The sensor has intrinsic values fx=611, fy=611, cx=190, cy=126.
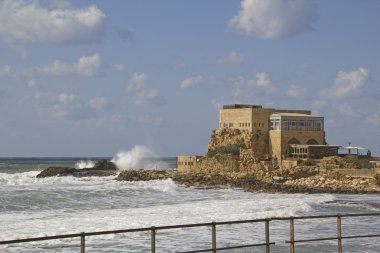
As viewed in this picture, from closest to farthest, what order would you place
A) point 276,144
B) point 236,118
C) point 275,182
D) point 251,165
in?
point 275,182
point 251,165
point 276,144
point 236,118

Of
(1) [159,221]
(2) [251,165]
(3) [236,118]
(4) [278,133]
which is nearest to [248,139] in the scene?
(4) [278,133]

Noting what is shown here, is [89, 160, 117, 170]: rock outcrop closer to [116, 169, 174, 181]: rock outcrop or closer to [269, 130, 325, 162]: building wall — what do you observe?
[116, 169, 174, 181]: rock outcrop

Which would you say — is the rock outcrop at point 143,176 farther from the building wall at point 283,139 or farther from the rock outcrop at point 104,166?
the rock outcrop at point 104,166

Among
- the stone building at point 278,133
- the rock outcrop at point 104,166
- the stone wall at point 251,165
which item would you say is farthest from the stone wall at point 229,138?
the rock outcrop at point 104,166

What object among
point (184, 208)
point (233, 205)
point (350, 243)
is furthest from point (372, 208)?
point (350, 243)

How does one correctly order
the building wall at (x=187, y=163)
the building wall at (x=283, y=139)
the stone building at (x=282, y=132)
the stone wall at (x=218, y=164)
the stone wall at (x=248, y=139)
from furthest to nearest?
the building wall at (x=187, y=163) → the stone wall at (x=248, y=139) → the building wall at (x=283, y=139) → the stone building at (x=282, y=132) → the stone wall at (x=218, y=164)

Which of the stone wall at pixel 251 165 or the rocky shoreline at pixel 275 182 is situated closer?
the rocky shoreline at pixel 275 182

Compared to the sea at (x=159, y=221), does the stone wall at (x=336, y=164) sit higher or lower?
higher

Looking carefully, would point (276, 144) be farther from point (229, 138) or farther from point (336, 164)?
point (336, 164)

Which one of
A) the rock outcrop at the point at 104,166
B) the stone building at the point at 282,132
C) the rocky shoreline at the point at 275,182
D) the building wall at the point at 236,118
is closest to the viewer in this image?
the rocky shoreline at the point at 275,182

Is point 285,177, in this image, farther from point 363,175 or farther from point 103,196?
point 103,196

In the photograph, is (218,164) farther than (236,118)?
No

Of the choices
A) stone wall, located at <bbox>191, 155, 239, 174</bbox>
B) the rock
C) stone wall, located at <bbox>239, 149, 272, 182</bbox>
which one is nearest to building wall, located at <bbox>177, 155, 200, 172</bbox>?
stone wall, located at <bbox>191, 155, 239, 174</bbox>

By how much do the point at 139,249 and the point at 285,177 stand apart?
35.1m
